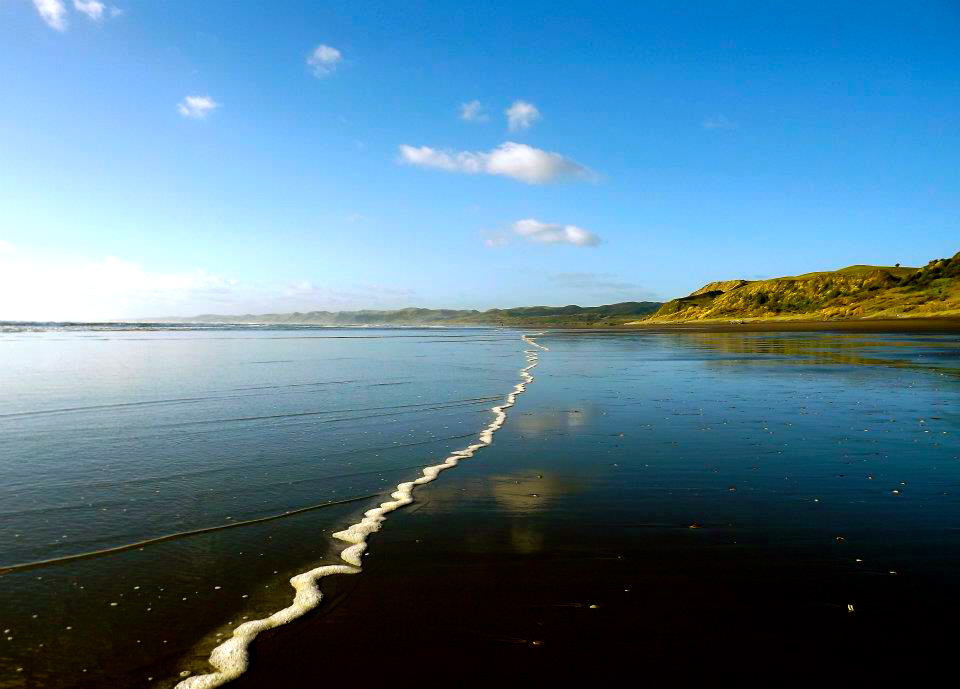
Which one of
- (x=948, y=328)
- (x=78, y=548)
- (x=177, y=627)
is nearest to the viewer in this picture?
(x=177, y=627)

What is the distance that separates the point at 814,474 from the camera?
9742 millimetres

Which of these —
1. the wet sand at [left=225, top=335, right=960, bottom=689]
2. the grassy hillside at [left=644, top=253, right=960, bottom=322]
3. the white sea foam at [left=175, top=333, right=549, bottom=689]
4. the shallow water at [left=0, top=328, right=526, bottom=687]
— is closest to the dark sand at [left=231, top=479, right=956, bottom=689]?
the wet sand at [left=225, top=335, right=960, bottom=689]

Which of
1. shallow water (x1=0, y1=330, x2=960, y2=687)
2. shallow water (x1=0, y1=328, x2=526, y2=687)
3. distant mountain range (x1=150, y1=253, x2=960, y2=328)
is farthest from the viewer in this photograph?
distant mountain range (x1=150, y1=253, x2=960, y2=328)

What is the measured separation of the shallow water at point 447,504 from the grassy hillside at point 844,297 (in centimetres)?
10199

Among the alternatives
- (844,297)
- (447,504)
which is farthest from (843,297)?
(447,504)

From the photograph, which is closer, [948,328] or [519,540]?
[519,540]

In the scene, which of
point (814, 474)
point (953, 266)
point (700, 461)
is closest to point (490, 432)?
point (700, 461)

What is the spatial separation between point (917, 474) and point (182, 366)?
103ft

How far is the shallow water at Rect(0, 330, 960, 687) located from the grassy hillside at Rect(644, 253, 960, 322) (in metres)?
102

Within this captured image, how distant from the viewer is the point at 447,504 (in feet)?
27.7

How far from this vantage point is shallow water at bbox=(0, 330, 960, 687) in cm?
528

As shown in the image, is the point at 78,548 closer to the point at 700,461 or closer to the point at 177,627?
the point at 177,627

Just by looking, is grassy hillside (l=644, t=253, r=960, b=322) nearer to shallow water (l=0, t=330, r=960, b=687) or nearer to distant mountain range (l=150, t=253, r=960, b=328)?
distant mountain range (l=150, t=253, r=960, b=328)

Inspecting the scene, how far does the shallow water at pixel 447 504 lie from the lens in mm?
5277
